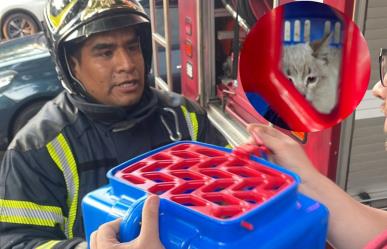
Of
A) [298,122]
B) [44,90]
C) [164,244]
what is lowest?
[44,90]

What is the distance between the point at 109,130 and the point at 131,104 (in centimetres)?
14

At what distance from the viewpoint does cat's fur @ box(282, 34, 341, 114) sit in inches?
42.0

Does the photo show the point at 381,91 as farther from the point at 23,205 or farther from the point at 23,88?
the point at 23,88

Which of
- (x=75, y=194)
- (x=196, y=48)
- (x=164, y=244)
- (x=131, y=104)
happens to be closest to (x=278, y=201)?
(x=164, y=244)

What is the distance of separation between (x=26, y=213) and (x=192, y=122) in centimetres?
73

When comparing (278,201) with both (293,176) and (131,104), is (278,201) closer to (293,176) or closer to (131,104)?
→ (293,176)

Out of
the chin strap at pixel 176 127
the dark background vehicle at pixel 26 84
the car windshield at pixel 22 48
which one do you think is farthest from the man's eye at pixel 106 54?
the car windshield at pixel 22 48

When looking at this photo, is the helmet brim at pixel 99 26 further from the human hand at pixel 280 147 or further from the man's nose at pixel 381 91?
the man's nose at pixel 381 91

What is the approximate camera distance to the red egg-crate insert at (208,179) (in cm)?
81

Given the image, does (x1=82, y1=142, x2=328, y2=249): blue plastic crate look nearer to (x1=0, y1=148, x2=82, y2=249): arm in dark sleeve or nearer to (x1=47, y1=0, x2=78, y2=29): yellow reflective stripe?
(x1=0, y1=148, x2=82, y2=249): arm in dark sleeve

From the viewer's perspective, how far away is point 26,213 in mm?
1419

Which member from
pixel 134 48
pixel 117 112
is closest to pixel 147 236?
pixel 117 112

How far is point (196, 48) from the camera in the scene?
3.96m

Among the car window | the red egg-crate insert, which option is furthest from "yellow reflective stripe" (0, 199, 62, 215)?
the car window
